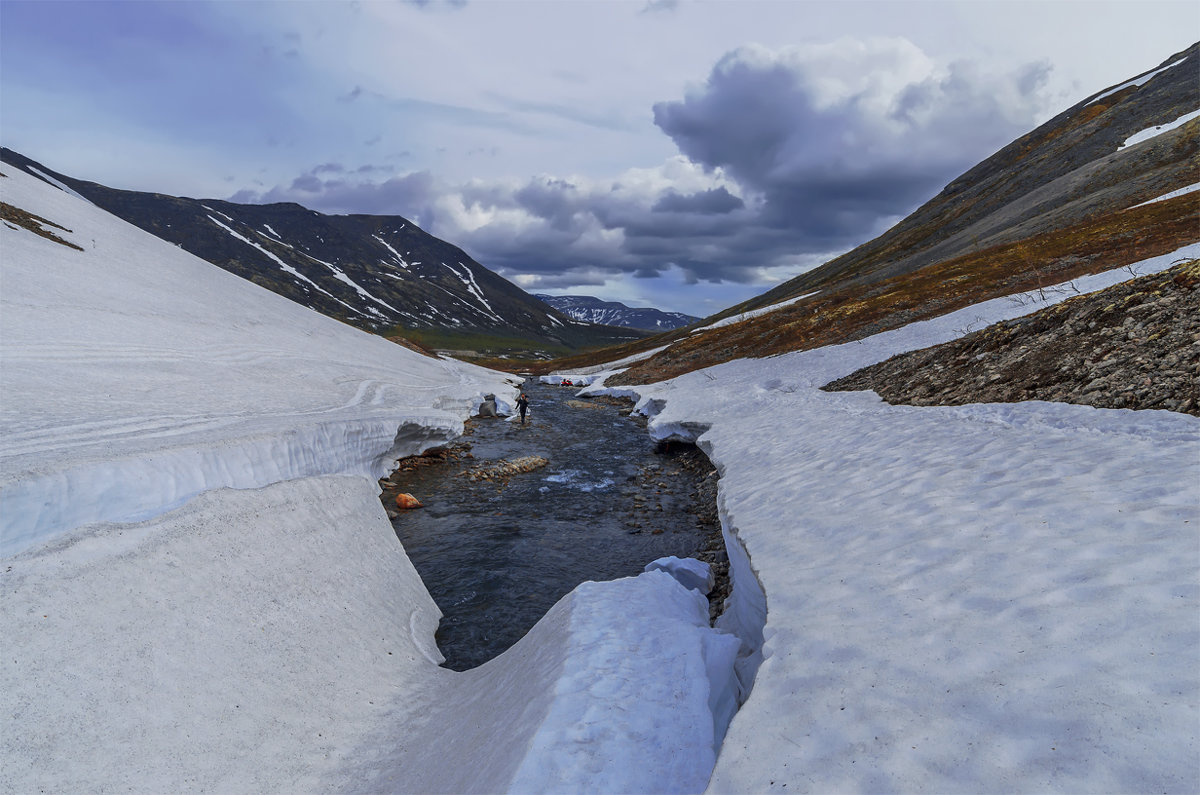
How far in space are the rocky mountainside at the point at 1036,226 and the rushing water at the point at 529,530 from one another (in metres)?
21.2

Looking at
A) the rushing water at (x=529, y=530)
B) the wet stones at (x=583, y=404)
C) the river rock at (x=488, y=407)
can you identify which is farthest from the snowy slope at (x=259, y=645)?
the wet stones at (x=583, y=404)

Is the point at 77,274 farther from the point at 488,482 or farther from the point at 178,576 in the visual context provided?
the point at 178,576

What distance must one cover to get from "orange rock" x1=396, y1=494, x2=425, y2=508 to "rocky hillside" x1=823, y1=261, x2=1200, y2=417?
16719 mm

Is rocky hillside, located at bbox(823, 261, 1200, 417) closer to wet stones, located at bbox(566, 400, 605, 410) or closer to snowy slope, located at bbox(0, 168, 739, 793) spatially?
snowy slope, located at bbox(0, 168, 739, 793)

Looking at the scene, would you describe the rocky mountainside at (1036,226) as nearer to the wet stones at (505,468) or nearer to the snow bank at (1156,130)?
the snow bank at (1156,130)

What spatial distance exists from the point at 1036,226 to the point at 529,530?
61.8m

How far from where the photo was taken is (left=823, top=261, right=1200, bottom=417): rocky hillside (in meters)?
9.62

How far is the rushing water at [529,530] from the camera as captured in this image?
1200 centimetres

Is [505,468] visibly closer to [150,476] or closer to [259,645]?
[150,476]

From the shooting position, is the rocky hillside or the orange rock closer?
the rocky hillside

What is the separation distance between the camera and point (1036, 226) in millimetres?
51844

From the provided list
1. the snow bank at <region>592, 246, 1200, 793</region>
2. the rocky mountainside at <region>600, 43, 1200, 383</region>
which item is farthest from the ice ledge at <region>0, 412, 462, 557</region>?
the rocky mountainside at <region>600, 43, 1200, 383</region>

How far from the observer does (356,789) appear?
241 inches

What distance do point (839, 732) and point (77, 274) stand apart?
122 ft
